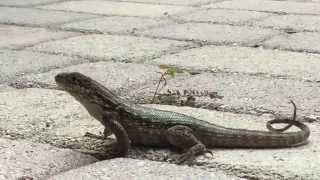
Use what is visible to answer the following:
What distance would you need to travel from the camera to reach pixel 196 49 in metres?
4.68

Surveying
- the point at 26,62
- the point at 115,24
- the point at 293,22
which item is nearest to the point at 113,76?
the point at 26,62

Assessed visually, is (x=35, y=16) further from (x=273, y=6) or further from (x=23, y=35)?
(x=273, y=6)

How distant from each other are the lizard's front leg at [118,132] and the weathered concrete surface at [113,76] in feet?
3.00

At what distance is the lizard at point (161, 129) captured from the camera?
2.50m

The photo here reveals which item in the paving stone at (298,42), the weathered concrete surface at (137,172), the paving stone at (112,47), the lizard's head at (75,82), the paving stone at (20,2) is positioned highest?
the lizard's head at (75,82)

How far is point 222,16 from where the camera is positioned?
6195 millimetres

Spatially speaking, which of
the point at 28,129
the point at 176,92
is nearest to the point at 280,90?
the point at 176,92

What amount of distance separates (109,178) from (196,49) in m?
2.57

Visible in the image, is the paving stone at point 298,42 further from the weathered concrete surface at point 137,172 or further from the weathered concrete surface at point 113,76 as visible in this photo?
the weathered concrete surface at point 137,172

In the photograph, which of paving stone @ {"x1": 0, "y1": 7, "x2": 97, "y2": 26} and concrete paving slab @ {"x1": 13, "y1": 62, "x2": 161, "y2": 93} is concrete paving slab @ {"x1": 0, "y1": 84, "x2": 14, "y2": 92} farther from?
paving stone @ {"x1": 0, "y1": 7, "x2": 97, "y2": 26}

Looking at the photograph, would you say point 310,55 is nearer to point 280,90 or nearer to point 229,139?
point 280,90

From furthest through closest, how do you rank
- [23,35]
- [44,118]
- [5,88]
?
[23,35]
[5,88]
[44,118]

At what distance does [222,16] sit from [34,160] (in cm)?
400

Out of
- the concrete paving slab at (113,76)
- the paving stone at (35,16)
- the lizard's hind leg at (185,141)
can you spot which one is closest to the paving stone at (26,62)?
the concrete paving slab at (113,76)
